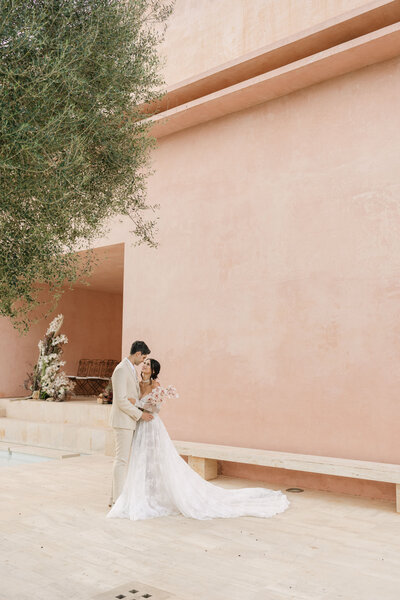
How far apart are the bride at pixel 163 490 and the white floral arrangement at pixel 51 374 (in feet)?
20.0

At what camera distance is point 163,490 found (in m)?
5.16

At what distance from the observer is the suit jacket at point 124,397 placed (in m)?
5.20

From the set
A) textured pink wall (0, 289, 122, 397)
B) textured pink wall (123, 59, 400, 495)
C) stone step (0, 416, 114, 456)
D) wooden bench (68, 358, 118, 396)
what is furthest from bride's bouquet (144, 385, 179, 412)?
textured pink wall (0, 289, 122, 397)

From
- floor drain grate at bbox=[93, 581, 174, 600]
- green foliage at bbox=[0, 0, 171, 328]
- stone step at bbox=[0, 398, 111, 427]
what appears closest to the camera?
floor drain grate at bbox=[93, 581, 174, 600]

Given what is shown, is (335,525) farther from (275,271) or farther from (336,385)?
(275,271)

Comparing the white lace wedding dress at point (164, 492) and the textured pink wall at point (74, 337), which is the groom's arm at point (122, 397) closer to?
the white lace wedding dress at point (164, 492)

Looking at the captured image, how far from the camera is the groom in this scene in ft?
17.0

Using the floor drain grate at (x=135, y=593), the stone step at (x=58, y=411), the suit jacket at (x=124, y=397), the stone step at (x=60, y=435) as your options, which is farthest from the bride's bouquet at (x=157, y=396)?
the stone step at (x=58, y=411)

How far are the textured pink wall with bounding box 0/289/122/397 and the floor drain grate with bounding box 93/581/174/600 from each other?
10588mm

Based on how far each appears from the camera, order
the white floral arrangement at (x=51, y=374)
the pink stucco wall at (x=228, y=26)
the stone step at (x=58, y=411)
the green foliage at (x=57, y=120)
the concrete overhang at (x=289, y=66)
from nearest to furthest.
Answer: the green foliage at (x=57, y=120)
the concrete overhang at (x=289, y=66)
the pink stucco wall at (x=228, y=26)
the stone step at (x=58, y=411)
the white floral arrangement at (x=51, y=374)

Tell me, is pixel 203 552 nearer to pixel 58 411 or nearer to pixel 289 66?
pixel 289 66

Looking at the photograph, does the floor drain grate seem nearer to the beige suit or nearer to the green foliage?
the beige suit

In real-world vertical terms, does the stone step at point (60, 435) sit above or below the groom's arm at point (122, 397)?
below

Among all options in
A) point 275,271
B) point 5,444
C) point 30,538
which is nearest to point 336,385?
point 275,271
